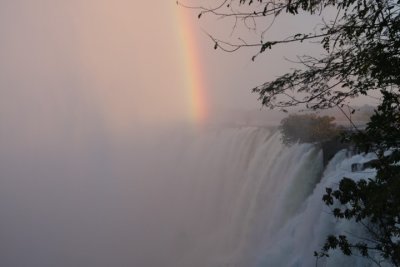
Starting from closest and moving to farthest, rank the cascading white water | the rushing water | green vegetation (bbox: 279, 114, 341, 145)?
the cascading white water < the rushing water < green vegetation (bbox: 279, 114, 341, 145)

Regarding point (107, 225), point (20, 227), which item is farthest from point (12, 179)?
point (107, 225)

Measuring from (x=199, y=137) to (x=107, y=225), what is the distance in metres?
11.1

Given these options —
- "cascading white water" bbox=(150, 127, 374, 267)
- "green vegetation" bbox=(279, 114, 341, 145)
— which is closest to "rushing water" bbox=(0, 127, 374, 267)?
"cascading white water" bbox=(150, 127, 374, 267)

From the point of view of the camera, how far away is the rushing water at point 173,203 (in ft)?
50.7

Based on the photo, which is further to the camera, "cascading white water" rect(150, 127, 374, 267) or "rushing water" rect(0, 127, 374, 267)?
"rushing water" rect(0, 127, 374, 267)

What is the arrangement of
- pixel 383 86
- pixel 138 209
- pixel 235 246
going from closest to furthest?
pixel 383 86 → pixel 235 246 → pixel 138 209

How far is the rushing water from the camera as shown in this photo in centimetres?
1544

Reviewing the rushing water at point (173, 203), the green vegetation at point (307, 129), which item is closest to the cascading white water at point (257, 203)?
A: the rushing water at point (173, 203)

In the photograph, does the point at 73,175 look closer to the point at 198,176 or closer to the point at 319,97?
the point at 198,176

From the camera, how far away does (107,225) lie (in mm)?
38500

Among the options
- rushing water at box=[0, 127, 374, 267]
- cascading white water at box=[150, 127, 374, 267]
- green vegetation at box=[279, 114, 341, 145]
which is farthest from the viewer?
green vegetation at box=[279, 114, 341, 145]

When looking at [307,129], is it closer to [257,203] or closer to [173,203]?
[257,203]

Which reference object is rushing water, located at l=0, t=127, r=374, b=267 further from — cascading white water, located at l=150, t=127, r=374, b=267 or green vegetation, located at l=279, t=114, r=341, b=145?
green vegetation, located at l=279, t=114, r=341, b=145

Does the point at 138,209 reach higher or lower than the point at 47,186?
lower
